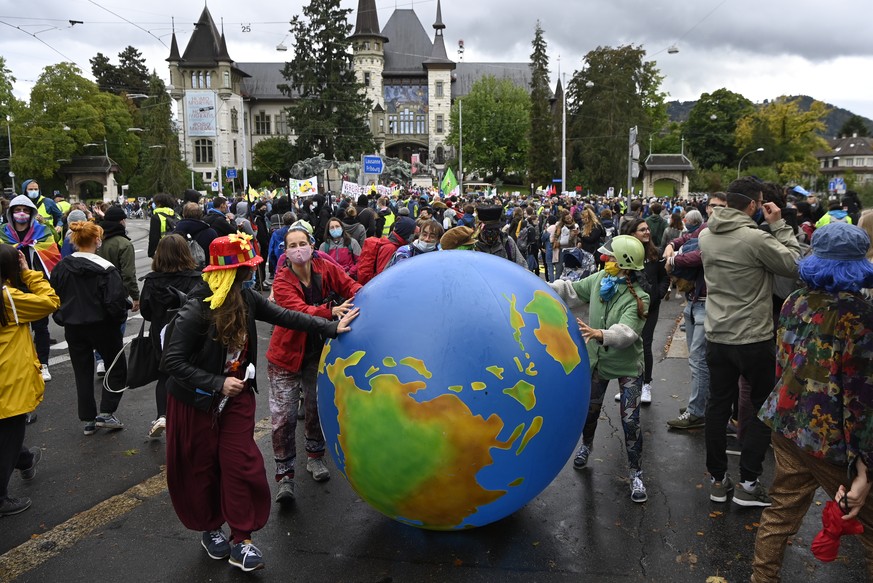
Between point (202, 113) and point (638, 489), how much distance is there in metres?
28.7

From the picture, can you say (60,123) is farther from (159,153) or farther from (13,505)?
(13,505)

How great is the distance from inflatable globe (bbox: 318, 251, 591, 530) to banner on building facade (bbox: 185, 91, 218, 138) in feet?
91.1

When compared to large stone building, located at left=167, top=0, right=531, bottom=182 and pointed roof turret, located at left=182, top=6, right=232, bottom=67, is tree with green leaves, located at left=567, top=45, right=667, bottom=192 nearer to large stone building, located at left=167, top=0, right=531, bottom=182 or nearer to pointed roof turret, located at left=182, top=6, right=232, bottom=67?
large stone building, located at left=167, top=0, right=531, bottom=182

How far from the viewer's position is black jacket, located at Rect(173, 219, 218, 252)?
8.93 m

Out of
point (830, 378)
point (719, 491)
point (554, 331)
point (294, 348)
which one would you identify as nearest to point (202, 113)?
point (294, 348)

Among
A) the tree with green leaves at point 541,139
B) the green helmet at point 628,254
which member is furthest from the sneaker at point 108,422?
the tree with green leaves at point 541,139

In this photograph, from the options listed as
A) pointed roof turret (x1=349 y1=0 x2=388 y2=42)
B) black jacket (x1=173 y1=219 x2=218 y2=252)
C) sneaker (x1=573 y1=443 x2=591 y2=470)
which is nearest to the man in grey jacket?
sneaker (x1=573 y1=443 x2=591 y2=470)

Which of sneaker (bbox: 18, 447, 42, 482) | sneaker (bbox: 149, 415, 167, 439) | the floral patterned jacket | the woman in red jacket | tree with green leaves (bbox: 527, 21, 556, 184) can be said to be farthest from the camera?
tree with green leaves (bbox: 527, 21, 556, 184)

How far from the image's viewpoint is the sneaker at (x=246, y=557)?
3883 mm

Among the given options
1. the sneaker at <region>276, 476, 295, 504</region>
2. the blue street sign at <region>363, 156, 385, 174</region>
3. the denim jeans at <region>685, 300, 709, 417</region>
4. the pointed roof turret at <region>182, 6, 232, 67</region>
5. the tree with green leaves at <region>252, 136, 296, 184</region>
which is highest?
the pointed roof turret at <region>182, 6, 232, 67</region>

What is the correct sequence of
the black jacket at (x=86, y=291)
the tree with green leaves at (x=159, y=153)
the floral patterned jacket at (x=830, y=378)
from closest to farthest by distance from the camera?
the floral patterned jacket at (x=830, y=378) < the black jacket at (x=86, y=291) < the tree with green leaves at (x=159, y=153)

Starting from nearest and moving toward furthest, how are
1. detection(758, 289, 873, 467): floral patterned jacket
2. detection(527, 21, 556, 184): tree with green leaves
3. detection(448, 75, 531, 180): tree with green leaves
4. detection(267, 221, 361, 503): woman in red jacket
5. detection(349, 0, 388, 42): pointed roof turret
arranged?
detection(758, 289, 873, 467): floral patterned jacket < detection(267, 221, 361, 503): woman in red jacket < detection(527, 21, 556, 184): tree with green leaves < detection(448, 75, 531, 180): tree with green leaves < detection(349, 0, 388, 42): pointed roof turret

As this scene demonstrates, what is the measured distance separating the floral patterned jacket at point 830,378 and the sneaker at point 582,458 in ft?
7.03

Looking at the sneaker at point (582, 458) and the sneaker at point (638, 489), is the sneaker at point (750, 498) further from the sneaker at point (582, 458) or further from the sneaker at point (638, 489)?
the sneaker at point (582, 458)
